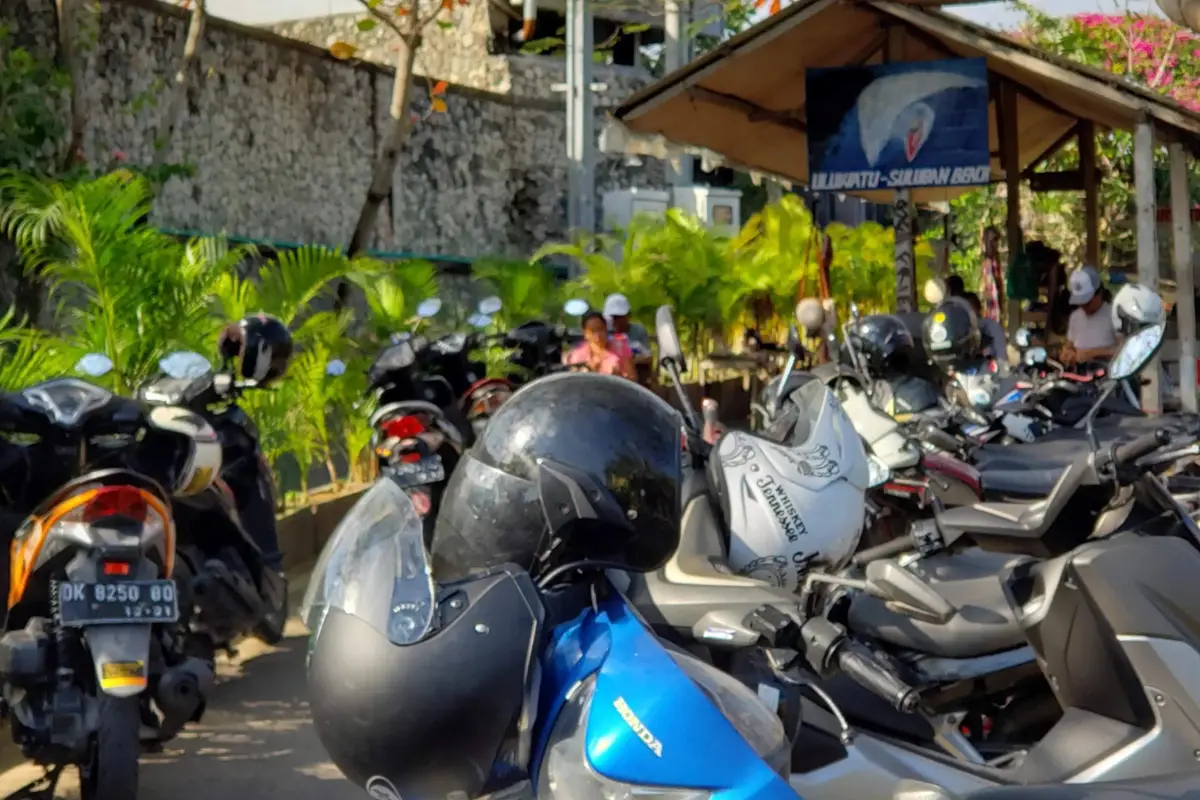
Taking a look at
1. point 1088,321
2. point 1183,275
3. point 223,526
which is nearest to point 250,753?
point 223,526

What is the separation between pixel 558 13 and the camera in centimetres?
2914

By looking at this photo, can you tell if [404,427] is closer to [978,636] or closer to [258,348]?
[258,348]

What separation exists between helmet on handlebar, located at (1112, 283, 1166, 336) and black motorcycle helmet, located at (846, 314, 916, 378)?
1038 millimetres

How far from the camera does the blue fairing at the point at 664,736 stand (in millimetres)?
1939

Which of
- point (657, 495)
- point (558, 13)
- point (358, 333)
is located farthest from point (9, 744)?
point (558, 13)

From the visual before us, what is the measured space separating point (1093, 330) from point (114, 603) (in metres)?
8.61

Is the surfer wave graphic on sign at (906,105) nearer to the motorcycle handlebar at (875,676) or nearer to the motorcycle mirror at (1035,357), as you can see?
the motorcycle mirror at (1035,357)

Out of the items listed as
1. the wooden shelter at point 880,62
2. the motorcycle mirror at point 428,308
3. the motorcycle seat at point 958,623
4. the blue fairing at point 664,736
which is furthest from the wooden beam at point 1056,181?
the blue fairing at point 664,736

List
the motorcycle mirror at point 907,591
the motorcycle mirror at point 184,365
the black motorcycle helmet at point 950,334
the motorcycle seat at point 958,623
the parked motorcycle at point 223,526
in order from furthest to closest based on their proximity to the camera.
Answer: the black motorcycle helmet at point 950,334 → the parked motorcycle at point 223,526 → the motorcycle mirror at point 184,365 → the motorcycle seat at point 958,623 → the motorcycle mirror at point 907,591

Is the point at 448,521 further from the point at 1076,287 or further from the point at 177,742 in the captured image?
the point at 1076,287

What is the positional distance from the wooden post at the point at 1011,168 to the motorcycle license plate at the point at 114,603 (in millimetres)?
11797

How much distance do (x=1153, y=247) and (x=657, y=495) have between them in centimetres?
1004

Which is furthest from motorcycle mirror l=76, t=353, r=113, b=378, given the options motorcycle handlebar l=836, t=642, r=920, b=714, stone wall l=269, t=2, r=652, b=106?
stone wall l=269, t=2, r=652, b=106

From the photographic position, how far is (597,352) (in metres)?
9.55
